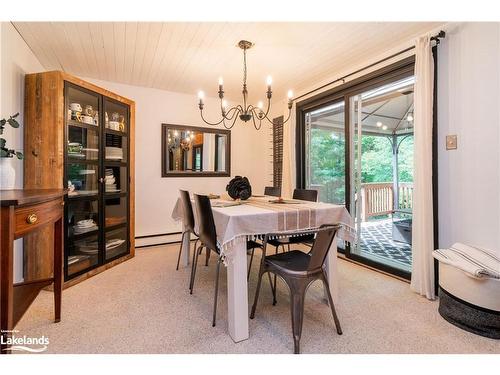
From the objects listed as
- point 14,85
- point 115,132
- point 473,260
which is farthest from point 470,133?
point 14,85

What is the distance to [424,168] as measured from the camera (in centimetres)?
210

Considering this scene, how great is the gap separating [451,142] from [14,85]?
3714 mm

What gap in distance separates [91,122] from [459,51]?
345 centimetres

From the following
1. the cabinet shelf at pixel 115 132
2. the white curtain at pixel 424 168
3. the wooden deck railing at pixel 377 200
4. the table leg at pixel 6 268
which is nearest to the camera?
the table leg at pixel 6 268

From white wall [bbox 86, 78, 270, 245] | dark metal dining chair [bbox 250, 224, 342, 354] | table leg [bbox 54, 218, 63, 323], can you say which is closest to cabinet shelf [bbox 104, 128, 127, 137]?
white wall [bbox 86, 78, 270, 245]

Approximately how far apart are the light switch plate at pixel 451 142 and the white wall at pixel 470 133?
28 millimetres

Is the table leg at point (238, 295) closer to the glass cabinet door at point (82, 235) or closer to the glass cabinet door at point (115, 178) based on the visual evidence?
the glass cabinet door at point (82, 235)

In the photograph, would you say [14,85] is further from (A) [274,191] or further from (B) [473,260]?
(B) [473,260]

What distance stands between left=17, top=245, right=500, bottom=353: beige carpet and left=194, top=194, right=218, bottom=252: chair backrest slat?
538mm

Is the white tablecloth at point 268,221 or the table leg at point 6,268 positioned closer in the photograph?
the table leg at point 6,268

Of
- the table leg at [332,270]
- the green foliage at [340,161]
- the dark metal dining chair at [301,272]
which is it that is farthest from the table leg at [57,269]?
the green foliage at [340,161]

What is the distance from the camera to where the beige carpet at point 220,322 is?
4.90 feet

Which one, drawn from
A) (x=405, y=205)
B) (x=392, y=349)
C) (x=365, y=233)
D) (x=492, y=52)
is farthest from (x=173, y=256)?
(x=492, y=52)

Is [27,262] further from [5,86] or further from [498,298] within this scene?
[498,298]
